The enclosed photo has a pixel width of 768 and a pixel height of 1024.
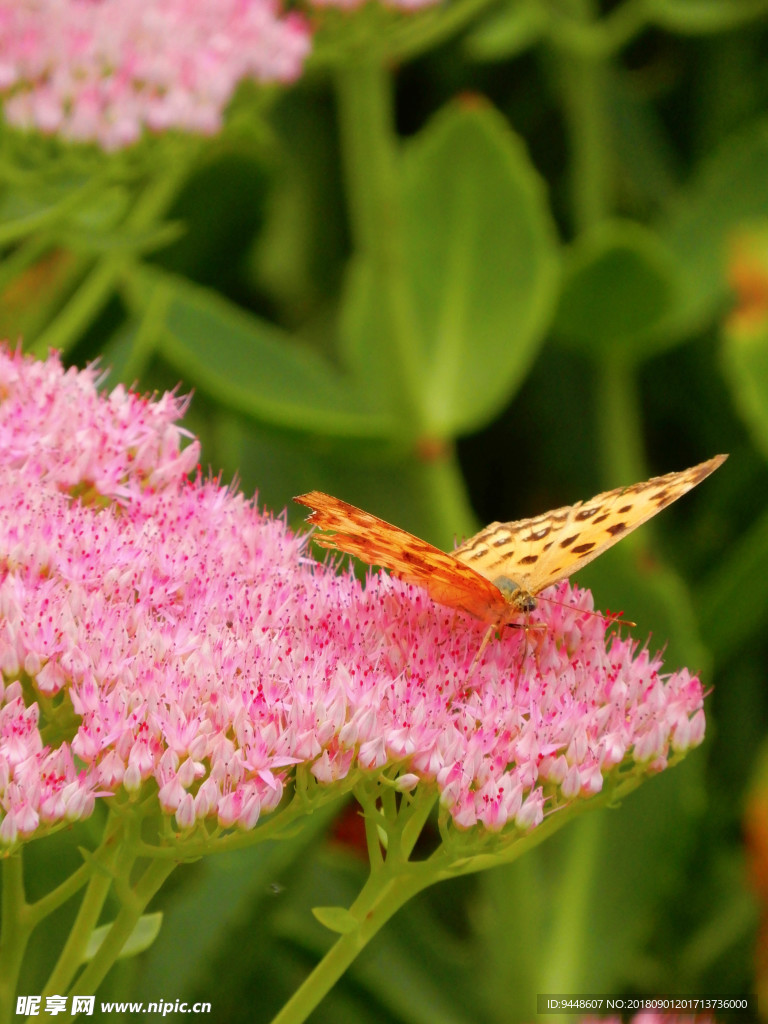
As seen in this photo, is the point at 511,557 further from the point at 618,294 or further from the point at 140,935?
the point at 618,294

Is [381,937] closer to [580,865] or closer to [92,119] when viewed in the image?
[580,865]

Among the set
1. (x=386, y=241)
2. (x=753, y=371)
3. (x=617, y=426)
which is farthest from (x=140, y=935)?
(x=617, y=426)

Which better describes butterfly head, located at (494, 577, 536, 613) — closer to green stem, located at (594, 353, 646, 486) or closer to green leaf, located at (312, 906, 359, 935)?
green leaf, located at (312, 906, 359, 935)

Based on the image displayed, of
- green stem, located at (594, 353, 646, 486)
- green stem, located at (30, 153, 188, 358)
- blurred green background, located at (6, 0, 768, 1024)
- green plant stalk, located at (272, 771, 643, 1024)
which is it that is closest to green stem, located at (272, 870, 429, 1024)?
green plant stalk, located at (272, 771, 643, 1024)

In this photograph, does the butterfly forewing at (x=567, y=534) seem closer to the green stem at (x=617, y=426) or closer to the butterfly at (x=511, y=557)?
the butterfly at (x=511, y=557)

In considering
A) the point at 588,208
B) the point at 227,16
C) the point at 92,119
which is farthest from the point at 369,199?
the point at 588,208

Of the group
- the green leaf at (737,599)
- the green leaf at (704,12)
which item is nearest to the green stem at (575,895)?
the green leaf at (737,599)
